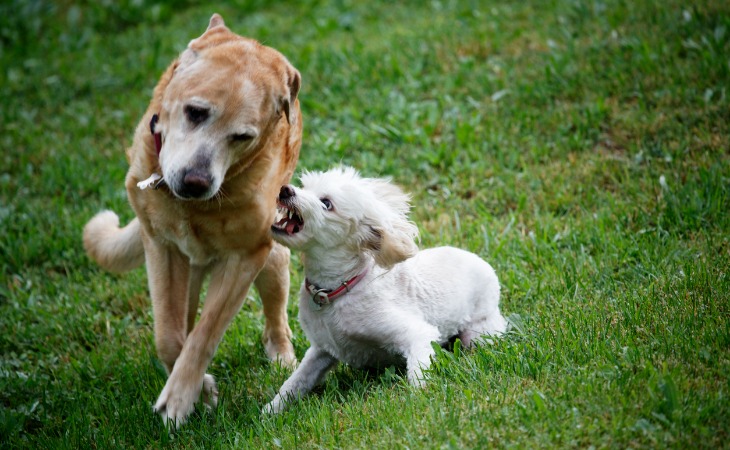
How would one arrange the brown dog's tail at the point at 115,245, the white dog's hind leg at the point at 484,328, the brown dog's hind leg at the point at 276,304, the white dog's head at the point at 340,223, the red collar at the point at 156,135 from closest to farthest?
the white dog's head at the point at 340,223, the red collar at the point at 156,135, the white dog's hind leg at the point at 484,328, the brown dog's hind leg at the point at 276,304, the brown dog's tail at the point at 115,245

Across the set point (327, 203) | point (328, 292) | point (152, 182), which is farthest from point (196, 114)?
point (328, 292)

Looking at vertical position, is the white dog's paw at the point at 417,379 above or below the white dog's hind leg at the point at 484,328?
above

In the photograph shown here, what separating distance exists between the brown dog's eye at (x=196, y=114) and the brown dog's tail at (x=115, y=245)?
134cm

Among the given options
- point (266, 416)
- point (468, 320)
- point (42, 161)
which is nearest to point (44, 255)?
point (42, 161)

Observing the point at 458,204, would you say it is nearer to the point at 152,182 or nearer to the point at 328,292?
the point at 328,292

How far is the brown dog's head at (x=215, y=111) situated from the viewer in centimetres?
399

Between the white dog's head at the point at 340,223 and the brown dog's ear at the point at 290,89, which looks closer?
the white dog's head at the point at 340,223

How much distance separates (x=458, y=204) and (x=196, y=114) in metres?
2.74

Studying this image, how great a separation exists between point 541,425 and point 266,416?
57.4 inches

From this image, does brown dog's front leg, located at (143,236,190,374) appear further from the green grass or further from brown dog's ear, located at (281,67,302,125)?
brown dog's ear, located at (281,67,302,125)

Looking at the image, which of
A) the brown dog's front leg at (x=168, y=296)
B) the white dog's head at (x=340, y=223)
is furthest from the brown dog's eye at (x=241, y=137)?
the brown dog's front leg at (x=168, y=296)

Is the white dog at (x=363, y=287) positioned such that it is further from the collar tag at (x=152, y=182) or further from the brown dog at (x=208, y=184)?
the collar tag at (x=152, y=182)

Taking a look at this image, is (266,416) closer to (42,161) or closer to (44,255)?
(44,255)

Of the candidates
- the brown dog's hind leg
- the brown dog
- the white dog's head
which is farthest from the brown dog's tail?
the white dog's head
